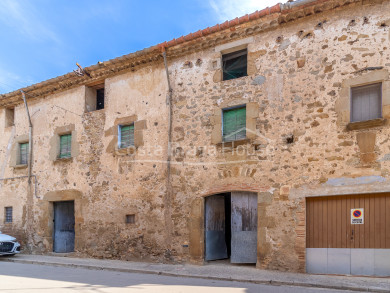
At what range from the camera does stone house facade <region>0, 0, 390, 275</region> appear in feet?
26.5

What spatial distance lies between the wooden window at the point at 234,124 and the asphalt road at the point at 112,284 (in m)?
3.85

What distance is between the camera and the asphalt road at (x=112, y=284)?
6.45 m

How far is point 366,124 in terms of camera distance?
7.84m

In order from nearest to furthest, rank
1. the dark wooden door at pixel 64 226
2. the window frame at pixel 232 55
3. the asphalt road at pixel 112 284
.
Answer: the asphalt road at pixel 112 284 → the window frame at pixel 232 55 → the dark wooden door at pixel 64 226

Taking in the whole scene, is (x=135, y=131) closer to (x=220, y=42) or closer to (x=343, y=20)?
(x=220, y=42)

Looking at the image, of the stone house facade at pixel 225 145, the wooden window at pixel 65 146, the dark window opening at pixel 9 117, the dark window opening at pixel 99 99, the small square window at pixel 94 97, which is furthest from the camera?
the dark window opening at pixel 9 117

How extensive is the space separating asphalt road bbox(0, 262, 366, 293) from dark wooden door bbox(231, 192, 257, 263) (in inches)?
81.9

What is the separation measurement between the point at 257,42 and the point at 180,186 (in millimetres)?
4579

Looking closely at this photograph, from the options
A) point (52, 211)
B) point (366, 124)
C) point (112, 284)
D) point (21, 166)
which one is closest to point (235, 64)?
point (366, 124)

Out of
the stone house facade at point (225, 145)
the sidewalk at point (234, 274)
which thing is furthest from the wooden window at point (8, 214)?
the sidewalk at point (234, 274)

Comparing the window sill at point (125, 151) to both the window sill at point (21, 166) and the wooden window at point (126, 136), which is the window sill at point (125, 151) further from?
the window sill at point (21, 166)

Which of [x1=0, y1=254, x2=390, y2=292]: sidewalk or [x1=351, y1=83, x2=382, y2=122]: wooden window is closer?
[x1=0, y1=254, x2=390, y2=292]: sidewalk

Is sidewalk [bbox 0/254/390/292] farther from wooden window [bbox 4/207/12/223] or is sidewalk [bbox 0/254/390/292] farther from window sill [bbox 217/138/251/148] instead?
wooden window [bbox 4/207/12/223]

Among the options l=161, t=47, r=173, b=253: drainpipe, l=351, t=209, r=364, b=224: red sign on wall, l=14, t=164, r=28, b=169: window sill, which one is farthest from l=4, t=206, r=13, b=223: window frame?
l=351, t=209, r=364, b=224: red sign on wall
